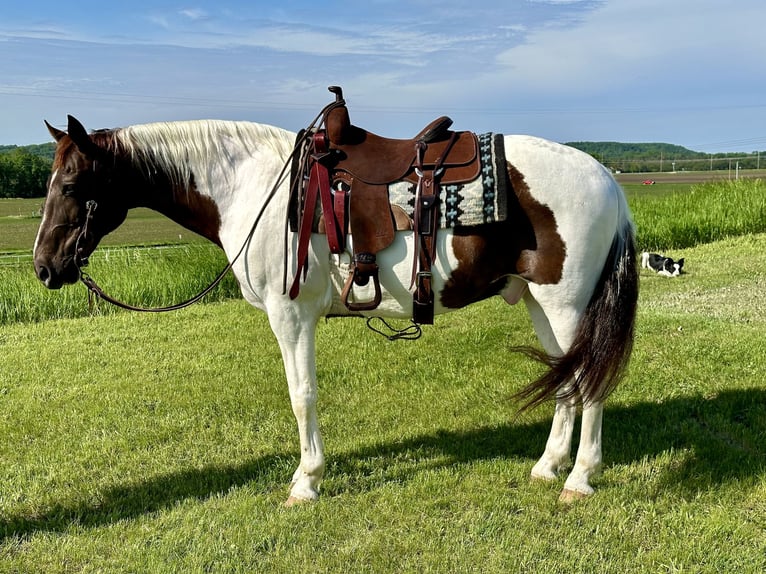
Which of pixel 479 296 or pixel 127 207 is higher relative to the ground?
pixel 127 207

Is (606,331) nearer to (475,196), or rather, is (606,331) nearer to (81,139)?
(475,196)

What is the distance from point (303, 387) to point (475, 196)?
1318mm

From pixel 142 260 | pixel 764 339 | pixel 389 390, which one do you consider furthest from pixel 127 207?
pixel 142 260

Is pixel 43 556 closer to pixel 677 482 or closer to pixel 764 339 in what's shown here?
pixel 677 482

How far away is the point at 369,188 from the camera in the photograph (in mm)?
2975

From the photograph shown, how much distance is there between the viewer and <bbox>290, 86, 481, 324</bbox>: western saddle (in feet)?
9.66

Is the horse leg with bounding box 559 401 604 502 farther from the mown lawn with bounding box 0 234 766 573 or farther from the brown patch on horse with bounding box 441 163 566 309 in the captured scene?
the brown patch on horse with bounding box 441 163 566 309

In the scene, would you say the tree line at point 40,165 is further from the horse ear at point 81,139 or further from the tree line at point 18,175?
the horse ear at point 81,139

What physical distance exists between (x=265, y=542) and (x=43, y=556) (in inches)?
41.0

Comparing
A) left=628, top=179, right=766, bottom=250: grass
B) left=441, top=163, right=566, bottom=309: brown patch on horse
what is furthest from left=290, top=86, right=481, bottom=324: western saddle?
left=628, top=179, right=766, bottom=250: grass

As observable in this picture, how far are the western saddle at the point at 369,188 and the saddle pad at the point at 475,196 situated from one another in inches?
1.1

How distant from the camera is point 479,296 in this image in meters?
3.21

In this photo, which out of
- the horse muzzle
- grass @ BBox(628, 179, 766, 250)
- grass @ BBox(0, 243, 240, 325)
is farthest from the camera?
grass @ BBox(628, 179, 766, 250)

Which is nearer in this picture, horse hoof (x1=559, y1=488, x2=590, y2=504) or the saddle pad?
the saddle pad
